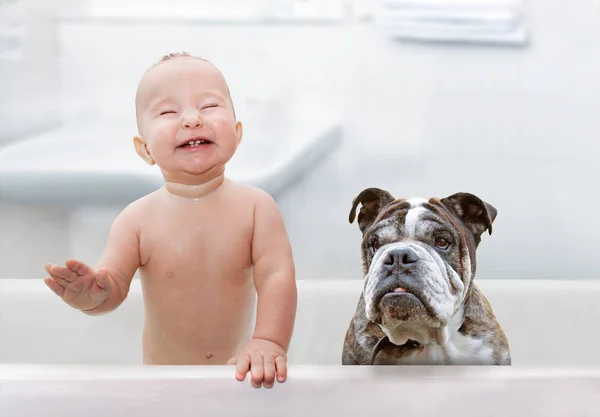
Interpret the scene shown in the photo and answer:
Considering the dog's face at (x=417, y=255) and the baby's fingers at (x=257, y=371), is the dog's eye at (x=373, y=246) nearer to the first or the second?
the dog's face at (x=417, y=255)

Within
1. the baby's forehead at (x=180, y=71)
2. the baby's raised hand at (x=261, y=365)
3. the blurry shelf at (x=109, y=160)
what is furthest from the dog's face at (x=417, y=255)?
the blurry shelf at (x=109, y=160)

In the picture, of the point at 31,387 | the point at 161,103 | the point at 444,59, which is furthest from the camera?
the point at 444,59

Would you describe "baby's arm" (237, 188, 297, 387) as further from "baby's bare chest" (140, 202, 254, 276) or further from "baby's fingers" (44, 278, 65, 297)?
"baby's fingers" (44, 278, 65, 297)

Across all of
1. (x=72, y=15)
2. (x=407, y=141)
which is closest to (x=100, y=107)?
(x=72, y=15)

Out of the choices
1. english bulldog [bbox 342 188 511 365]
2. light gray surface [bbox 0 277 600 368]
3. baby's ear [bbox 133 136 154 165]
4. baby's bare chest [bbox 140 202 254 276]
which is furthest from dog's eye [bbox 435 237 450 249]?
light gray surface [bbox 0 277 600 368]

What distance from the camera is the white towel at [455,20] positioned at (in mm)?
1450

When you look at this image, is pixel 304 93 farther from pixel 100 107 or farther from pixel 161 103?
pixel 161 103

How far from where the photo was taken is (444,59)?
1.52m

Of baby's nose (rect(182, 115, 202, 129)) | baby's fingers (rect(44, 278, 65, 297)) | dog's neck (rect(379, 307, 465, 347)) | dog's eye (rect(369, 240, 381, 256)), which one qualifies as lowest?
dog's neck (rect(379, 307, 465, 347))

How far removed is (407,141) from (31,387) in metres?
1.02

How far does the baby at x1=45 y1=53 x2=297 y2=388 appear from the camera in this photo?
32.3 inches

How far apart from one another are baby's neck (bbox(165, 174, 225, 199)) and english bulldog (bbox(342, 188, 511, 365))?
185 mm

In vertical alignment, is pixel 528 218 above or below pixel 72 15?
below

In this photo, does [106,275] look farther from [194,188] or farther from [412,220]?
[412,220]
